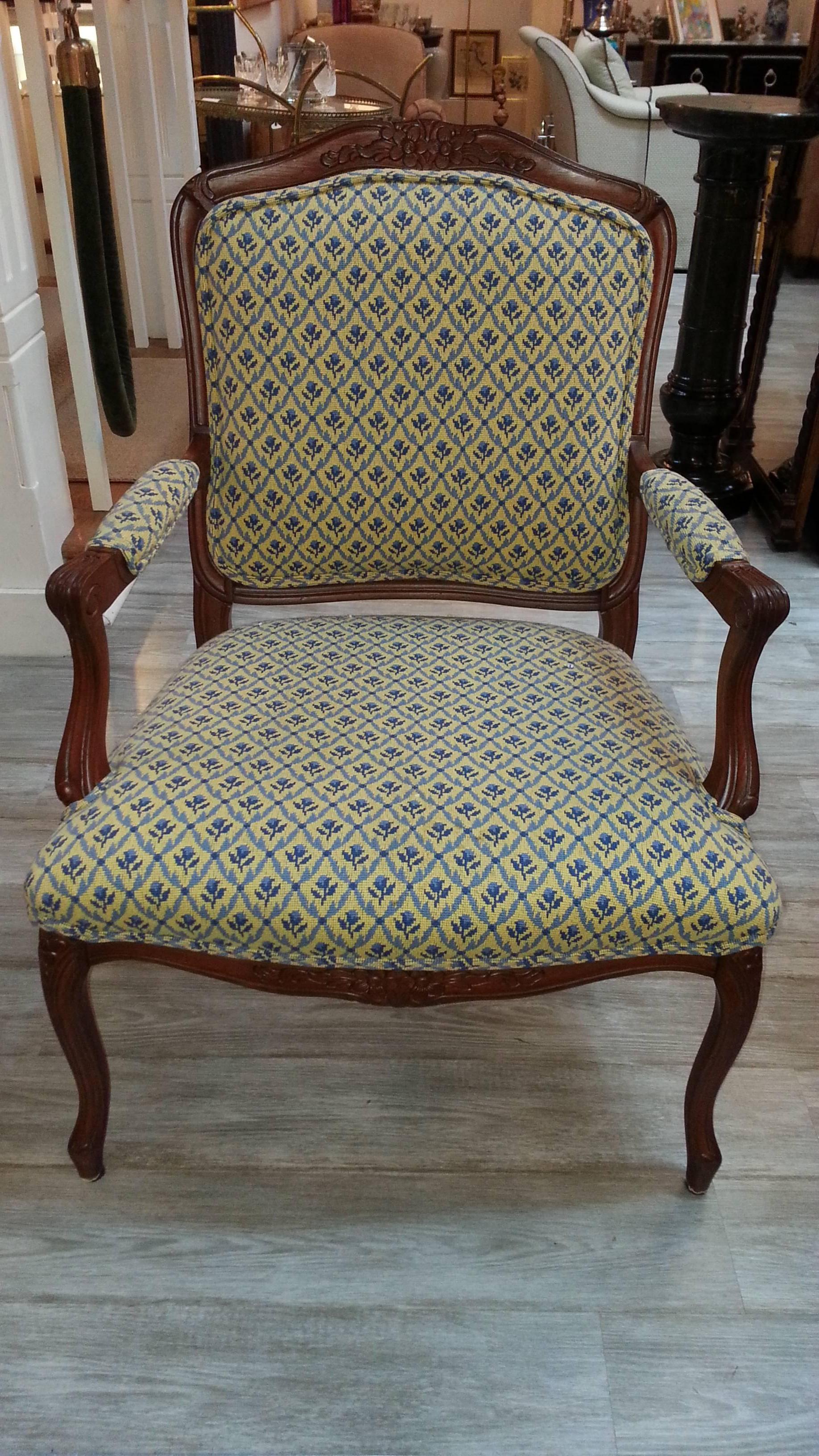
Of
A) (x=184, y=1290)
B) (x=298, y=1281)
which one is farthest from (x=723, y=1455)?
(x=184, y=1290)

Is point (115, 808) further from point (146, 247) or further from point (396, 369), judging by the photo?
point (146, 247)

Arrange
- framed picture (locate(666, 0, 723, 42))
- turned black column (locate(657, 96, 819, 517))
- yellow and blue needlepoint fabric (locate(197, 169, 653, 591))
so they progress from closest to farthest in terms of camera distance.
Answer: yellow and blue needlepoint fabric (locate(197, 169, 653, 591)) → turned black column (locate(657, 96, 819, 517)) → framed picture (locate(666, 0, 723, 42))

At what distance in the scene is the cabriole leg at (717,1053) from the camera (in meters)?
1.13

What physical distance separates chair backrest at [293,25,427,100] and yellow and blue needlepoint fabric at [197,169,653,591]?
449 cm

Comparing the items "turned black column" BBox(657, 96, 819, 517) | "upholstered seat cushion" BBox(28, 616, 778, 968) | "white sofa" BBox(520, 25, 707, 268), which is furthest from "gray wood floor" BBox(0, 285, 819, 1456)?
"white sofa" BBox(520, 25, 707, 268)

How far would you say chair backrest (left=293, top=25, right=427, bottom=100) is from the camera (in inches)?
203

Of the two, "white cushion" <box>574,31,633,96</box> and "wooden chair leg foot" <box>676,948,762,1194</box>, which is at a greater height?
"white cushion" <box>574,31,633,96</box>

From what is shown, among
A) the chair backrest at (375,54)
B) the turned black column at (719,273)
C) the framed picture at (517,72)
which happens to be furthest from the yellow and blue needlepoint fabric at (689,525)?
the framed picture at (517,72)

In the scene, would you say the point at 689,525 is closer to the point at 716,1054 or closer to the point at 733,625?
the point at 733,625

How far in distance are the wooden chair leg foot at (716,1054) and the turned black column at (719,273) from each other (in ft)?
6.69

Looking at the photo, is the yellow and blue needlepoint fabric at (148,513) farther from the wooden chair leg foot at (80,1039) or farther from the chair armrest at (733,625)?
the chair armrest at (733,625)

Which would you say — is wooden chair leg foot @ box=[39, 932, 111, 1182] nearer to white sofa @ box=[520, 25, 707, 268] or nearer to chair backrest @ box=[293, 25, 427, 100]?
white sofa @ box=[520, 25, 707, 268]

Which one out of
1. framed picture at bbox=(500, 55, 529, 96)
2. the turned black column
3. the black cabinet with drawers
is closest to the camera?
the turned black column

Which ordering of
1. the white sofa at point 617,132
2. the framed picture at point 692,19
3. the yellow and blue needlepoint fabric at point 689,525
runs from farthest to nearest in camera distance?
1. the framed picture at point 692,19
2. the white sofa at point 617,132
3. the yellow and blue needlepoint fabric at point 689,525
